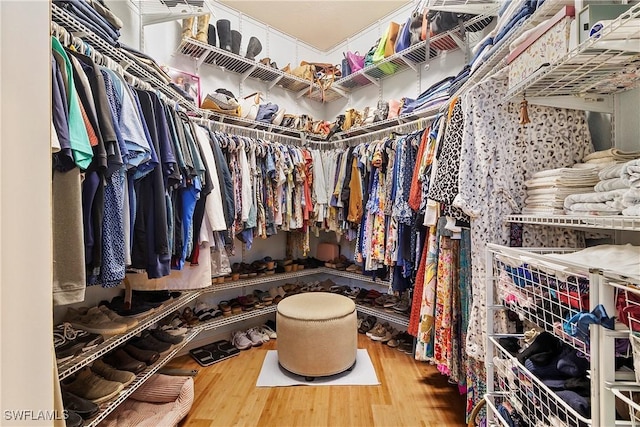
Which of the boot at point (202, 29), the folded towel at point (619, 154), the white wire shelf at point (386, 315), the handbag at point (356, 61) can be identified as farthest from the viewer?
the handbag at point (356, 61)

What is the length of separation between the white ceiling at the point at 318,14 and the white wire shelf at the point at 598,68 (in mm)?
2085

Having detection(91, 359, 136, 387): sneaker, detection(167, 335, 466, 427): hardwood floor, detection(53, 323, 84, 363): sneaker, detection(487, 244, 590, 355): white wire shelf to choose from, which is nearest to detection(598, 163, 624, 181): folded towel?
detection(487, 244, 590, 355): white wire shelf

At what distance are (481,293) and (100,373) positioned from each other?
71.2 inches

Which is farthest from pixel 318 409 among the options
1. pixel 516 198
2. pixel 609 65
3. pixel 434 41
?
pixel 434 41

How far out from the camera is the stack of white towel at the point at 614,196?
2.52 feet

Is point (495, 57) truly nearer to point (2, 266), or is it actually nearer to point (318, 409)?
point (2, 266)

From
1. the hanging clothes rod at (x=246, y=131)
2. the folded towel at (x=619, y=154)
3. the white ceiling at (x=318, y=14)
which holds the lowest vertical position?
the folded towel at (x=619, y=154)

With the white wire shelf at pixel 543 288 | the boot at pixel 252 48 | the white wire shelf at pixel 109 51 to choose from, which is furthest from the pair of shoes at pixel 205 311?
the boot at pixel 252 48

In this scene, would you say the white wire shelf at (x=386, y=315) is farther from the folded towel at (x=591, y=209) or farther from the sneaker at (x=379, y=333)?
the folded towel at (x=591, y=209)

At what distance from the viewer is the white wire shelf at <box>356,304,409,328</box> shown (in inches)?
96.0

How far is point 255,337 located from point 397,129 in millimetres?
2179

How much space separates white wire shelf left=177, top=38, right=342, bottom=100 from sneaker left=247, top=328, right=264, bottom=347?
2382 mm

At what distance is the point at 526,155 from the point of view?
1.28m

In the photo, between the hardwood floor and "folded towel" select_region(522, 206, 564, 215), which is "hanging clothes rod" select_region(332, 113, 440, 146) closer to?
"folded towel" select_region(522, 206, 564, 215)
